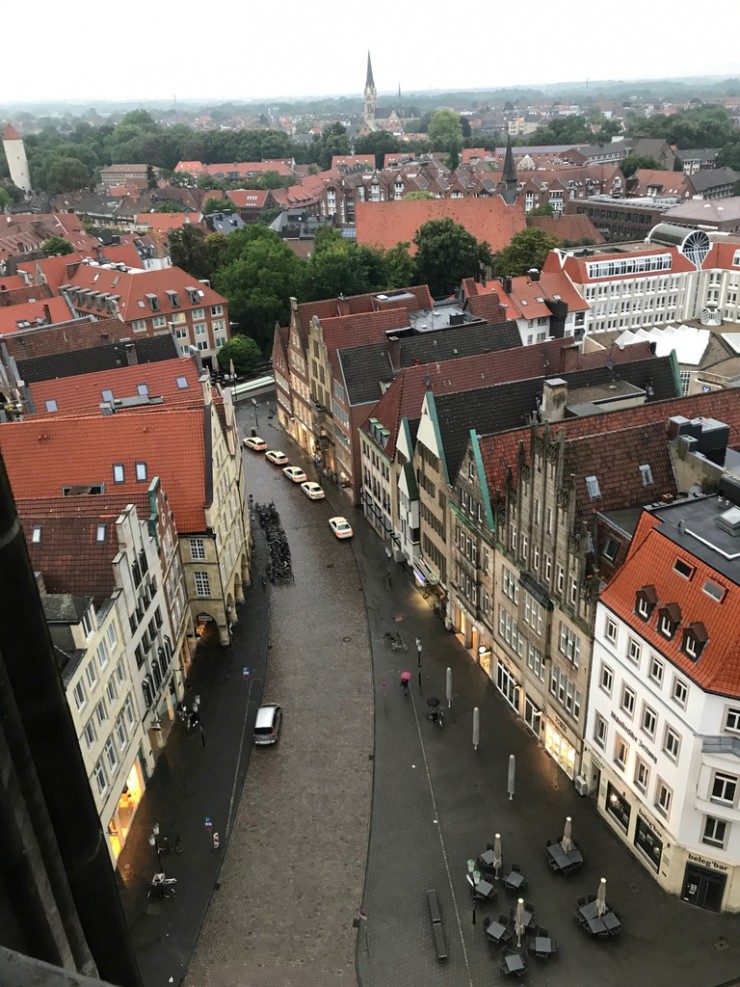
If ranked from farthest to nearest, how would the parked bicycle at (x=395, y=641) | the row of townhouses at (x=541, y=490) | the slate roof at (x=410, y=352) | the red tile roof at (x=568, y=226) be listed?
the red tile roof at (x=568, y=226), the slate roof at (x=410, y=352), the parked bicycle at (x=395, y=641), the row of townhouses at (x=541, y=490)

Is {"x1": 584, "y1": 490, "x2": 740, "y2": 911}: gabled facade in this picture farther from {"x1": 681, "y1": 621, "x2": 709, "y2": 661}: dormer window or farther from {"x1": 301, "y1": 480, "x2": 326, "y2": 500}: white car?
{"x1": 301, "y1": 480, "x2": 326, "y2": 500}: white car

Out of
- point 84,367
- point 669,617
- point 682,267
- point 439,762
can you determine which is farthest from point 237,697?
point 682,267

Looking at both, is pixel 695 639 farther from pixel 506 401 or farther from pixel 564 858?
pixel 506 401

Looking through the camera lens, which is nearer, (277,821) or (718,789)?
(718,789)

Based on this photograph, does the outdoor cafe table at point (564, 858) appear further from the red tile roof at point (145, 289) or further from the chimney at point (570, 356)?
the red tile roof at point (145, 289)

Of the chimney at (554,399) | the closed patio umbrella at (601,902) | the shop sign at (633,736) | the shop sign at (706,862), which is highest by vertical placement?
the chimney at (554,399)

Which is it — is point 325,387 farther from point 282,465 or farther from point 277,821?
point 277,821

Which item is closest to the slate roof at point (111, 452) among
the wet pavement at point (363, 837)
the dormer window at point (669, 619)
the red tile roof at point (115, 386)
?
the wet pavement at point (363, 837)

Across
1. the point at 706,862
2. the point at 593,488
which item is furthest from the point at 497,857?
the point at 593,488
